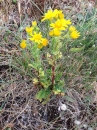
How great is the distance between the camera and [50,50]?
1.53 m

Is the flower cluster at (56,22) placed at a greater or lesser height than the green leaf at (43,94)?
greater

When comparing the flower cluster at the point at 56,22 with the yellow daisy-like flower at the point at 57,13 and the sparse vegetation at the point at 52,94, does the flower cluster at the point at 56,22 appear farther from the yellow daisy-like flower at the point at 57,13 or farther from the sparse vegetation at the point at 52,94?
the sparse vegetation at the point at 52,94

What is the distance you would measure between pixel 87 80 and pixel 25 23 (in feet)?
2.06

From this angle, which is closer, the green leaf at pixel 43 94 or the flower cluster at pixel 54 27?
the flower cluster at pixel 54 27

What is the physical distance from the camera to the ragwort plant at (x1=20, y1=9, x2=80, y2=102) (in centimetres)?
132

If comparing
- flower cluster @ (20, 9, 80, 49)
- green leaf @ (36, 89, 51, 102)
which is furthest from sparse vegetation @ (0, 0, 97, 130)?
flower cluster @ (20, 9, 80, 49)

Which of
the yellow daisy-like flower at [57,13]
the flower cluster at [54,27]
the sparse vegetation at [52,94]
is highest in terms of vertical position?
the yellow daisy-like flower at [57,13]

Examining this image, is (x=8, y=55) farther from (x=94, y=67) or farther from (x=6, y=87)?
(x=94, y=67)

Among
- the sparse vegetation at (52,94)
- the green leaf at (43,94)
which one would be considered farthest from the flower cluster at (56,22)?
the green leaf at (43,94)

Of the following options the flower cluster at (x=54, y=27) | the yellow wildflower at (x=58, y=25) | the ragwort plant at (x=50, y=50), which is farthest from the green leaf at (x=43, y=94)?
the yellow wildflower at (x=58, y=25)

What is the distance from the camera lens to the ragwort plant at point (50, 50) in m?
1.32

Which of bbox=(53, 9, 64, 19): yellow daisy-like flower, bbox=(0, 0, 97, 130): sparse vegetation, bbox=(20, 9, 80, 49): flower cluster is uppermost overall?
bbox=(53, 9, 64, 19): yellow daisy-like flower

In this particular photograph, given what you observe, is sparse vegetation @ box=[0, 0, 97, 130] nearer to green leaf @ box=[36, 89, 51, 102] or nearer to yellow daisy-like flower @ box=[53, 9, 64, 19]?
green leaf @ box=[36, 89, 51, 102]

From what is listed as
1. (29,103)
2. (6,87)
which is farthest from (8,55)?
(29,103)
